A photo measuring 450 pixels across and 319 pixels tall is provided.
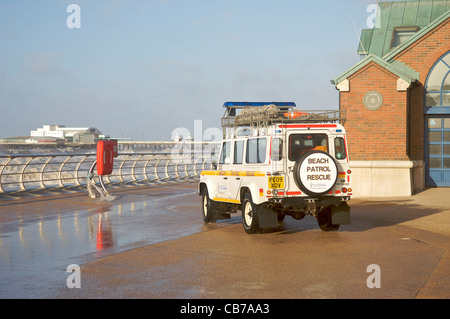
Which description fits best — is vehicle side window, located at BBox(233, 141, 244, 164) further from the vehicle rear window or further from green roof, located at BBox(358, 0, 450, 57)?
green roof, located at BBox(358, 0, 450, 57)

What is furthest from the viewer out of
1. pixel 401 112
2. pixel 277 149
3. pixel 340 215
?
pixel 401 112

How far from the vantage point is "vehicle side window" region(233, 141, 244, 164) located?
1343cm

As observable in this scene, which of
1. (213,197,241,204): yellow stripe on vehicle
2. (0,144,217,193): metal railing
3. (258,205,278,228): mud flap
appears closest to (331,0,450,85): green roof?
(0,144,217,193): metal railing

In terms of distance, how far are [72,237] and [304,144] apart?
16.6 feet

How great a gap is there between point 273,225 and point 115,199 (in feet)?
34.4

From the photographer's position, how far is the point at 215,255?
33.0ft

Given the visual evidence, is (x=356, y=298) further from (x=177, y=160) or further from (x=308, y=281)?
(x=177, y=160)

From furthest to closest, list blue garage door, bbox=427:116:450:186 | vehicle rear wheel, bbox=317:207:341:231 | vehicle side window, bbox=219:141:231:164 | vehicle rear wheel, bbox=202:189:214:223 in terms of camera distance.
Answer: blue garage door, bbox=427:116:450:186 → vehicle rear wheel, bbox=202:189:214:223 → vehicle side window, bbox=219:141:231:164 → vehicle rear wheel, bbox=317:207:341:231

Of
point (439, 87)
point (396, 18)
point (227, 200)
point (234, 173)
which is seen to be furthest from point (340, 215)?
point (396, 18)

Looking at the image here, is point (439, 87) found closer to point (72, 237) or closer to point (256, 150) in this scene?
point (256, 150)

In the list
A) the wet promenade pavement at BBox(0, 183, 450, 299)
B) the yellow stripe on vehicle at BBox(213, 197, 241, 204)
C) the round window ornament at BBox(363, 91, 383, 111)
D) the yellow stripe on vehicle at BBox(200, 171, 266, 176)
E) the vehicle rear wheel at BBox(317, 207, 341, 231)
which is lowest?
the wet promenade pavement at BBox(0, 183, 450, 299)

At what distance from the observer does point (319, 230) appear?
13234 millimetres

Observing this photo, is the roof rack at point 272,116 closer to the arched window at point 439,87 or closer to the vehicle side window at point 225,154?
the vehicle side window at point 225,154
